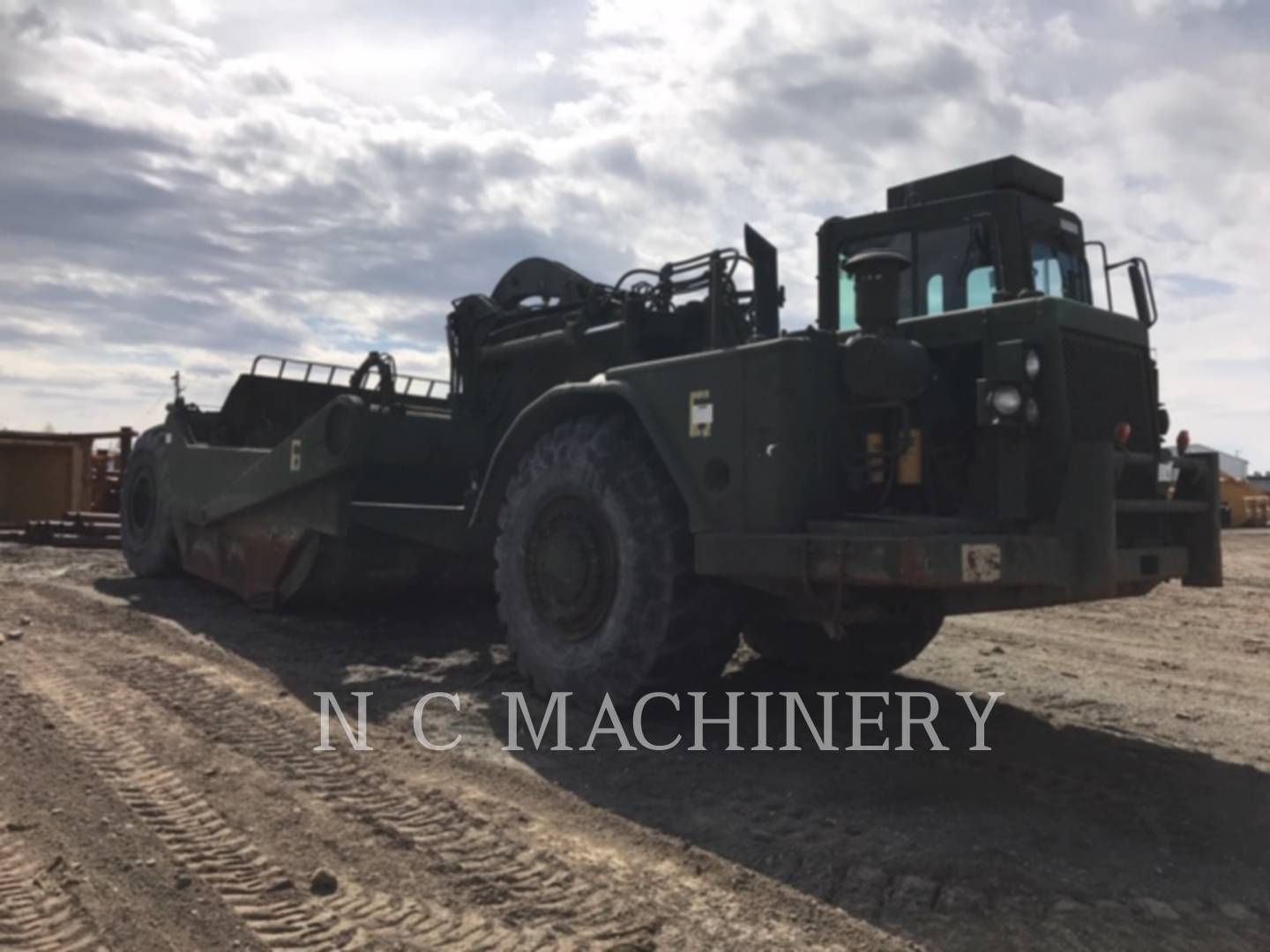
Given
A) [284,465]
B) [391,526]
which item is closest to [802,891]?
[391,526]

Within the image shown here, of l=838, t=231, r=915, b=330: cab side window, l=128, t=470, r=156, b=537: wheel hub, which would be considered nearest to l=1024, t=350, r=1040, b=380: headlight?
l=838, t=231, r=915, b=330: cab side window

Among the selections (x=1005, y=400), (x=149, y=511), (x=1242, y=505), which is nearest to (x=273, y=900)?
(x=1005, y=400)

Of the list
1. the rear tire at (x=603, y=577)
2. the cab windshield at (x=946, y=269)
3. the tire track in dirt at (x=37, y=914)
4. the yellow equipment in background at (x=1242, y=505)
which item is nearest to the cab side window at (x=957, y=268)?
the cab windshield at (x=946, y=269)

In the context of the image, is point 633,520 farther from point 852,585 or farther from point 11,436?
point 11,436

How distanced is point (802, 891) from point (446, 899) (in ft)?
3.41

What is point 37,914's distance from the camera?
A: 3018 mm

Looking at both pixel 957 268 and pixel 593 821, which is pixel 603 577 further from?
pixel 957 268

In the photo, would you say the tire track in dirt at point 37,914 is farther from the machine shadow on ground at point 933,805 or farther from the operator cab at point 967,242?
the operator cab at point 967,242

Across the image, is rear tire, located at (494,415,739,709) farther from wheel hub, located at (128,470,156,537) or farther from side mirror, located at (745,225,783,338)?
wheel hub, located at (128,470,156,537)

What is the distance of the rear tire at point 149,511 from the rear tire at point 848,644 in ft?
18.6

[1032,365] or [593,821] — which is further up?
[1032,365]

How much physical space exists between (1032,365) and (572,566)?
2.23 m

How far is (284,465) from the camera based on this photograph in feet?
24.5

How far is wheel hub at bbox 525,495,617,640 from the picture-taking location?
16.3ft
